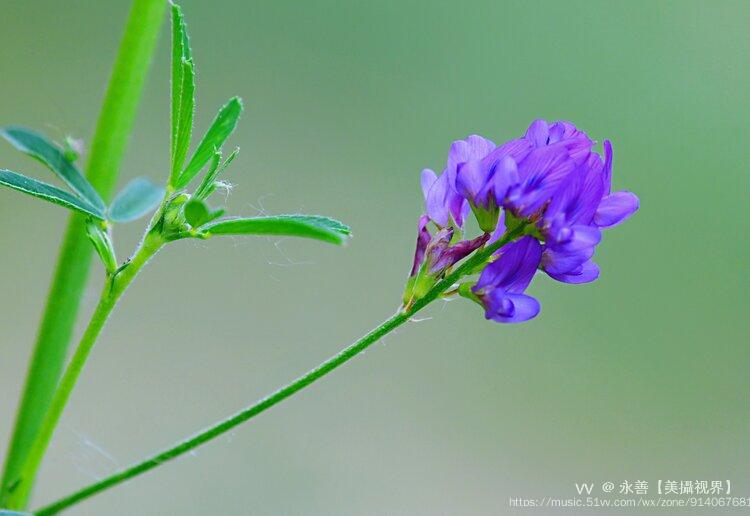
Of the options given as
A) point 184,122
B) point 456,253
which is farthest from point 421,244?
point 184,122

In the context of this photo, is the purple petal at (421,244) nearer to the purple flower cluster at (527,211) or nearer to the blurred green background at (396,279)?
the purple flower cluster at (527,211)

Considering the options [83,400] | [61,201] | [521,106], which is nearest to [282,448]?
[83,400]

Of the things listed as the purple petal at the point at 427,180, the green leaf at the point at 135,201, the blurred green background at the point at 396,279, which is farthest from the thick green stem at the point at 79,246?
the blurred green background at the point at 396,279

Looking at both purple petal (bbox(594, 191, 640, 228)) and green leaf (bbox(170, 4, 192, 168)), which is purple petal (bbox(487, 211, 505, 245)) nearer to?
purple petal (bbox(594, 191, 640, 228))

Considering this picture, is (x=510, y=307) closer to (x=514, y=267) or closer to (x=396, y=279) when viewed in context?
(x=514, y=267)

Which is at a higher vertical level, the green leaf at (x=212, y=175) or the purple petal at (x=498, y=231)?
the green leaf at (x=212, y=175)

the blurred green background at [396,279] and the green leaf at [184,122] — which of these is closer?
the green leaf at [184,122]

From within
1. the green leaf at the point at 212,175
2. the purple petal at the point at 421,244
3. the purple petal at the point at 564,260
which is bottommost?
the purple petal at the point at 564,260
